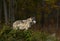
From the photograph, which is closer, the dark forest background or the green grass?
the green grass

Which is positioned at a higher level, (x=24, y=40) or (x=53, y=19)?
(x=24, y=40)

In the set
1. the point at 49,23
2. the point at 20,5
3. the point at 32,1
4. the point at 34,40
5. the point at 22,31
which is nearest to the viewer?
the point at 34,40

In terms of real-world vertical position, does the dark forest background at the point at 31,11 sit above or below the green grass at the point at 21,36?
below

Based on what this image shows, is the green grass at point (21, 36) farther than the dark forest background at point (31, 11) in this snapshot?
No

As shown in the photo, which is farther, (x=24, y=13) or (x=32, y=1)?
(x=24, y=13)

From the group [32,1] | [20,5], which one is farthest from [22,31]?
[20,5]

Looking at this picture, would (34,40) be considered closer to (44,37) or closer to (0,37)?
(44,37)

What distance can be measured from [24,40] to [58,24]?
10.0 m

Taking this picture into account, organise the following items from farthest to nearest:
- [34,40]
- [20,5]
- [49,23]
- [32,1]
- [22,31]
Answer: [49,23]
[20,5]
[32,1]
[22,31]
[34,40]

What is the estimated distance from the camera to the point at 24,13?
52.2 ft

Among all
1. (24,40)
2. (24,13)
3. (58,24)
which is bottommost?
(58,24)

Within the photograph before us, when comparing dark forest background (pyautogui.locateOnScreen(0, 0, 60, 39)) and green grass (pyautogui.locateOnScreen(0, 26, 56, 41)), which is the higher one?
green grass (pyautogui.locateOnScreen(0, 26, 56, 41))

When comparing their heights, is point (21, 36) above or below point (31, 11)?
above

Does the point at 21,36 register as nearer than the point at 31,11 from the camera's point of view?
Yes
